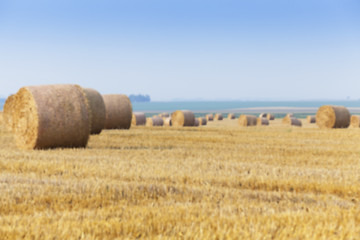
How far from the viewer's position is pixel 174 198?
5812mm

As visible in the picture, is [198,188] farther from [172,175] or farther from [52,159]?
[52,159]

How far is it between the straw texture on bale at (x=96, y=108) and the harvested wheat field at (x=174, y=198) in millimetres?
7842

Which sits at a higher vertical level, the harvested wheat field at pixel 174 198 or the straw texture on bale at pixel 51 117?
the straw texture on bale at pixel 51 117

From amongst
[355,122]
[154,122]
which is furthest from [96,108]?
[355,122]

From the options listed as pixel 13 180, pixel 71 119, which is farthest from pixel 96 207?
pixel 71 119

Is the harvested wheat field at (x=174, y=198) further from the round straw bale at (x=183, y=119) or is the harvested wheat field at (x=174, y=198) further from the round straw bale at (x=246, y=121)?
the round straw bale at (x=246, y=121)

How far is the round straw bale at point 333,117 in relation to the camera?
2725cm

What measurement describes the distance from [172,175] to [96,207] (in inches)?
92.7

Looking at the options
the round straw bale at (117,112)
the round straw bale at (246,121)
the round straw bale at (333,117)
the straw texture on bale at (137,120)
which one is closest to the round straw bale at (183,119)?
the straw texture on bale at (137,120)

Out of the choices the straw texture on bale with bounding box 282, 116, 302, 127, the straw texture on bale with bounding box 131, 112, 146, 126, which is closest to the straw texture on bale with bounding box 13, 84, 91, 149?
the straw texture on bale with bounding box 131, 112, 146, 126

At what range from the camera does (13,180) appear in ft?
22.0

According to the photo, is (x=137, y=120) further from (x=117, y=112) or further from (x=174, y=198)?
(x=174, y=198)

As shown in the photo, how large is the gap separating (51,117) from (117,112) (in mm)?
9598

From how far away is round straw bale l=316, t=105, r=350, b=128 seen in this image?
89.4 ft
